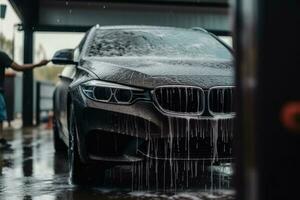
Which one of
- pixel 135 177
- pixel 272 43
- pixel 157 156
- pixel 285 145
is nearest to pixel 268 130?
pixel 285 145

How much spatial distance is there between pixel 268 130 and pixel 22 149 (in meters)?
7.82

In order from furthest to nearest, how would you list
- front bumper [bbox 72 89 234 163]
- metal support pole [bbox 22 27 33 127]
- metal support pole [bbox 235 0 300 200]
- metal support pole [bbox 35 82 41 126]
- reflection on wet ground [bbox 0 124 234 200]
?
metal support pole [bbox 35 82 41 126], metal support pole [bbox 22 27 33 127], reflection on wet ground [bbox 0 124 234 200], front bumper [bbox 72 89 234 163], metal support pole [bbox 235 0 300 200]

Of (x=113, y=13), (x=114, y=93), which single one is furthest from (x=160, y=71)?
(x=113, y=13)

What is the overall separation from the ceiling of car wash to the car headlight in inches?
468

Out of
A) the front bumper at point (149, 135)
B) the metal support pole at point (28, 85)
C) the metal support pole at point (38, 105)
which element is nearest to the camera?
the front bumper at point (149, 135)

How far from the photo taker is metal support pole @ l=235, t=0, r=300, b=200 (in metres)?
1.27

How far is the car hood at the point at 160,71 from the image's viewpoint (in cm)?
440

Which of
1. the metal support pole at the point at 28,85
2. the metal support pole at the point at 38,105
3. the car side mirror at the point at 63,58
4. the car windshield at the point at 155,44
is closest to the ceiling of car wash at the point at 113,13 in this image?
the metal support pole at the point at 28,85

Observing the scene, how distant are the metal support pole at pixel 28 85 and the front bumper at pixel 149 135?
467 inches

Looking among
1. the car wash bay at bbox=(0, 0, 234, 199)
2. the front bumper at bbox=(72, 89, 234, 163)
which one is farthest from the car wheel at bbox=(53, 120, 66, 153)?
the front bumper at bbox=(72, 89, 234, 163)

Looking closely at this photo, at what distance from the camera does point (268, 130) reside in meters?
1.28

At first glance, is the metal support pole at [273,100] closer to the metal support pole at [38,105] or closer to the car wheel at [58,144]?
the car wheel at [58,144]

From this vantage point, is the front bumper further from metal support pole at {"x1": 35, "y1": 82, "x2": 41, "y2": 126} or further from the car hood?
metal support pole at {"x1": 35, "y1": 82, "x2": 41, "y2": 126}

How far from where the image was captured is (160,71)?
452 cm
